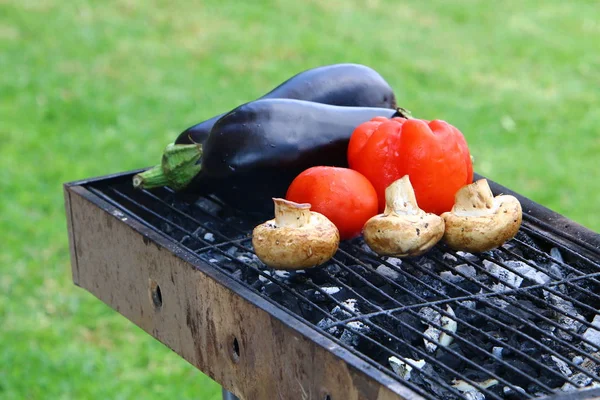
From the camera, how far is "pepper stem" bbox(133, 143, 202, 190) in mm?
2359

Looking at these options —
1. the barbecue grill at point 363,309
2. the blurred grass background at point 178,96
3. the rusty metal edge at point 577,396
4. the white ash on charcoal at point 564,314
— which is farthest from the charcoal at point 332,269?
the blurred grass background at point 178,96

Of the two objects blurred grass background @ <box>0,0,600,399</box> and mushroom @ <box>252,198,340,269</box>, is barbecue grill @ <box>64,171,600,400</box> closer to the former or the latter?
mushroom @ <box>252,198,340,269</box>

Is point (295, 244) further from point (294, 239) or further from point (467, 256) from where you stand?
point (467, 256)

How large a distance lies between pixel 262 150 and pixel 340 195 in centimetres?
28

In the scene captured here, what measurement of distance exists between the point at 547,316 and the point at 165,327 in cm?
89

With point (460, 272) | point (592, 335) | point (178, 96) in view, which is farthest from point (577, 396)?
point (178, 96)

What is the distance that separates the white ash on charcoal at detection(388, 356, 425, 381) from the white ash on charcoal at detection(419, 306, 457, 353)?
71 mm

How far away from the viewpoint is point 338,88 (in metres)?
2.53

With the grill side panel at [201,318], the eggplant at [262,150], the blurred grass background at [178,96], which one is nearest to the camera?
the grill side panel at [201,318]

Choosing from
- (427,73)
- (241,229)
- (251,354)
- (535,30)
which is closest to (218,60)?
(427,73)

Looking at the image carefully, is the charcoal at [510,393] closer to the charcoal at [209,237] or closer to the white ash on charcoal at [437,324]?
the white ash on charcoal at [437,324]

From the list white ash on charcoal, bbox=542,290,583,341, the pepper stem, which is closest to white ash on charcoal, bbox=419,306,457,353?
white ash on charcoal, bbox=542,290,583,341

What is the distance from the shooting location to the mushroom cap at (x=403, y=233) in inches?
75.7

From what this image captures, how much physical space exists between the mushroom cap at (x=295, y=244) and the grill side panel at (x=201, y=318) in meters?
0.13
